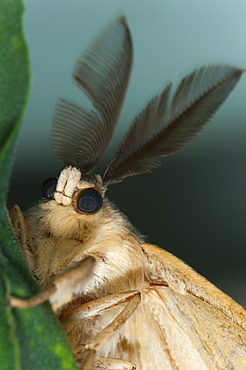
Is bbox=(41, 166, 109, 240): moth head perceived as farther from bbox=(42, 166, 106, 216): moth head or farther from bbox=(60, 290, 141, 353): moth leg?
bbox=(60, 290, 141, 353): moth leg

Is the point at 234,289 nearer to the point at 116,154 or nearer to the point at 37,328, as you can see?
the point at 116,154

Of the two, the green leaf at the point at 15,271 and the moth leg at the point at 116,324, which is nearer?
the green leaf at the point at 15,271

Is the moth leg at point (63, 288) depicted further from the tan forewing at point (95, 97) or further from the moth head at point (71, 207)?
the tan forewing at point (95, 97)

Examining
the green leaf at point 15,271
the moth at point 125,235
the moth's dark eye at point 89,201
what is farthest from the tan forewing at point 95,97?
the green leaf at point 15,271

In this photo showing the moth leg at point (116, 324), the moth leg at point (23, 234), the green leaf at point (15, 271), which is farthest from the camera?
the moth leg at point (23, 234)

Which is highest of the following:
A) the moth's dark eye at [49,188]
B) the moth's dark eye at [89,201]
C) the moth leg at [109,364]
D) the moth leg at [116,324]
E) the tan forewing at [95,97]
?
the tan forewing at [95,97]

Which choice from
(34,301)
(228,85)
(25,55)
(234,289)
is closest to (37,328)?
(34,301)

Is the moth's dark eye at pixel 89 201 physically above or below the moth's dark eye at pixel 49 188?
above

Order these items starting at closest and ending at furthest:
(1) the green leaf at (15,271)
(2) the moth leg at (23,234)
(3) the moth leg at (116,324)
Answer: (1) the green leaf at (15,271) < (3) the moth leg at (116,324) < (2) the moth leg at (23,234)
